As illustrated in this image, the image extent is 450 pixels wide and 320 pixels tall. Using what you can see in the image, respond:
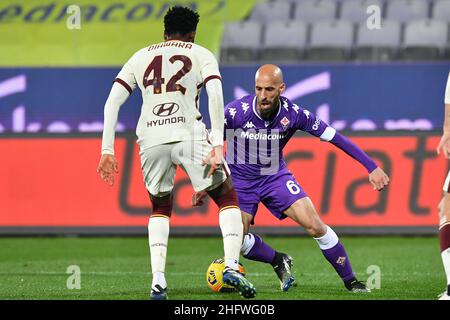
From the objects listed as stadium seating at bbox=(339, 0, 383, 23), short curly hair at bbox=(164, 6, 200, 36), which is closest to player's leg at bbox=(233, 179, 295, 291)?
short curly hair at bbox=(164, 6, 200, 36)

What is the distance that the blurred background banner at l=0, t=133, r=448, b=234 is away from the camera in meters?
13.9

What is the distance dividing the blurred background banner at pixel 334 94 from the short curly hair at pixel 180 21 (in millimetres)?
7884

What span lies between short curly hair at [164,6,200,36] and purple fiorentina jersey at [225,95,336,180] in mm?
1219

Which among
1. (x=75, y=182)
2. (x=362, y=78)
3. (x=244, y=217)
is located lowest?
(x=244, y=217)

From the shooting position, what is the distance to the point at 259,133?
8508mm

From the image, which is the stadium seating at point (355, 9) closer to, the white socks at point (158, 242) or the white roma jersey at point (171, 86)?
the white roma jersey at point (171, 86)

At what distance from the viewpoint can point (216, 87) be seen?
7.20 m

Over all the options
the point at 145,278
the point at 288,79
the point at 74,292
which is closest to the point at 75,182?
the point at 288,79

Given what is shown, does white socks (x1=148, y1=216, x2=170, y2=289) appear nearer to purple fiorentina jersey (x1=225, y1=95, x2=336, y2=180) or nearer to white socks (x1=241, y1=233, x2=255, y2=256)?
white socks (x1=241, y1=233, x2=255, y2=256)

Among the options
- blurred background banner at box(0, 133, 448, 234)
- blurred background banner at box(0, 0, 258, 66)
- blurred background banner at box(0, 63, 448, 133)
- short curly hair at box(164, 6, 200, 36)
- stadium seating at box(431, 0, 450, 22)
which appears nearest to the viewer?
short curly hair at box(164, 6, 200, 36)

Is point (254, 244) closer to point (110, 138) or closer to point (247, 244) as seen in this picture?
point (247, 244)

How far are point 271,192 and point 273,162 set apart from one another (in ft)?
1.03
